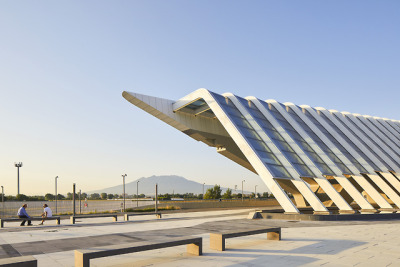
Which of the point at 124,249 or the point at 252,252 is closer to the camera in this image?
the point at 124,249

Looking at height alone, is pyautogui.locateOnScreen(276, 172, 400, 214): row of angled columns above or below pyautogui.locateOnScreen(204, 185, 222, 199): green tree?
above

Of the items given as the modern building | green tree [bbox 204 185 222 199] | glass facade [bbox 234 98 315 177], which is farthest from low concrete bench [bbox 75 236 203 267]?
green tree [bbox 204 185 222 199]

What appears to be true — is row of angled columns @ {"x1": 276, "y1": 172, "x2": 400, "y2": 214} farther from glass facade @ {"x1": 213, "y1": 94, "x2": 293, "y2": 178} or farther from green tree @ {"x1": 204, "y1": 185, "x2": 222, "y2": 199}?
green tree @ {"x1": 204, "y1": 185, "x2": 222, "y2": 199}

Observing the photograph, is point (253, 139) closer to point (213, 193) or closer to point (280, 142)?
point (280, 142)

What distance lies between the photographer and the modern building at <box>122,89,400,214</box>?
2022cm

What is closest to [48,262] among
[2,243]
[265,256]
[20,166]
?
[2,243]

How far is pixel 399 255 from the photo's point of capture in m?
8.13

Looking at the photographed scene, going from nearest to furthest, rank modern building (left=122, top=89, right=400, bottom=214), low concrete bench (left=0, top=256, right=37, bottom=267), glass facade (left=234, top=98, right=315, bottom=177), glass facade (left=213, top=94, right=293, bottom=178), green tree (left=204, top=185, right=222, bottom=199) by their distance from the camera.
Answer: low concrete bench (left=0, top=256, right=37, bottom=267)
glass facade (left=213, top=94, right=293, bottom=178)
modern building (left=122, top=89, right=400, bottom=214)
glass facade (left=234, top=98, right=315, bottom=177)
green tree (left=204, top=185, right=222, bottom=199)

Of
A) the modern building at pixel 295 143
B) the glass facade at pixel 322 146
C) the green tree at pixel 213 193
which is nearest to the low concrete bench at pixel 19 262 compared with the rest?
the modern building at pixel 295 143

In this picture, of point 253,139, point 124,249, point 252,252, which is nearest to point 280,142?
point 253,139

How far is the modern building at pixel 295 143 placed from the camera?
2022cm

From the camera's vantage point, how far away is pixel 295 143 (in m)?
23.0

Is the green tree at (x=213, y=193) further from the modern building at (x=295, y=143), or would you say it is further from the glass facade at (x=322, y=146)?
the glass facade at (x=322, y=146)

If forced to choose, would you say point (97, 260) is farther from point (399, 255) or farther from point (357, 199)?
point (357, 199)
